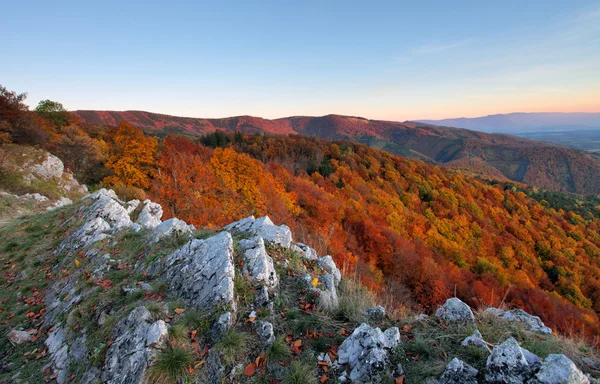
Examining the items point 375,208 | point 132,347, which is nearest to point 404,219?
point 375,208

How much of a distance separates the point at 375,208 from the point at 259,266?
56488 mm

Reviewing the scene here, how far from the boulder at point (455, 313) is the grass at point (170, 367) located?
4423 millimetres

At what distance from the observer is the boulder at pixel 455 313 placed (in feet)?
15.6

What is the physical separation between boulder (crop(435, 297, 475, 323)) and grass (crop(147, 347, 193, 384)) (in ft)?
14.5

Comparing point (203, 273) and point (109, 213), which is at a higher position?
point (109, 213)

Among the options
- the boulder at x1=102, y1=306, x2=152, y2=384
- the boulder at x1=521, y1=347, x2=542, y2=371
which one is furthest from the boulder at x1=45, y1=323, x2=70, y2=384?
the boulder at x1=521, y1=347, x2=542, y2=371

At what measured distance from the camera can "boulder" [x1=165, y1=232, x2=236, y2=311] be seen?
4.80 meters

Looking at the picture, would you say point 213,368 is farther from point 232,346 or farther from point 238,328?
point 238,328

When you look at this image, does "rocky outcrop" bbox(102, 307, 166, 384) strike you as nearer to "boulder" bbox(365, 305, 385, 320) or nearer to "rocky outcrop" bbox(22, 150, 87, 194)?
"boulder" bbox(365, 305, 385, 320)

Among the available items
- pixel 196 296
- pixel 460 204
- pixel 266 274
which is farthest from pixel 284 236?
pixel 460 204

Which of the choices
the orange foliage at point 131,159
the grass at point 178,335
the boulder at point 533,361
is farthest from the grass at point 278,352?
the orange foliage at point 131,159

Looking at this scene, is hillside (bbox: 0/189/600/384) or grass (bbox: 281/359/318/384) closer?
grass (bbox: 281/359/318/384)

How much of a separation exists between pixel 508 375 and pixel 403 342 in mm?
1391

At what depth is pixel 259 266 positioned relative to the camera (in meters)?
5.50
